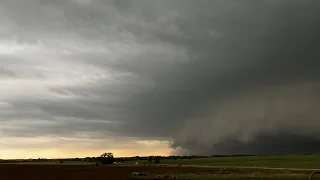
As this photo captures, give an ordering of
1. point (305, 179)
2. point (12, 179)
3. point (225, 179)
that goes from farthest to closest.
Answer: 1. point (12, 179)
2. point (225, 179)
3. point (305, 179)

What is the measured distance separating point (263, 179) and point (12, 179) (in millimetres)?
52052

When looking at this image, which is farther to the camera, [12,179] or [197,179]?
[12,179]

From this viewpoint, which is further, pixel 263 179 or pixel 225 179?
pixel 225 179

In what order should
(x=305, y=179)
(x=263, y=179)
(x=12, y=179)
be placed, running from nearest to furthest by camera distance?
(x=305, y=179) → (x=263, y=179) → (x=12, y=179)

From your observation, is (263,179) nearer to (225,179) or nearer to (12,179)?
(225,179)

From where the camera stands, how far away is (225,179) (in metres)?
74.1

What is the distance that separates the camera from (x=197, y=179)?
255ft

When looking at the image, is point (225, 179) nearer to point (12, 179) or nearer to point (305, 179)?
point (305, 179)

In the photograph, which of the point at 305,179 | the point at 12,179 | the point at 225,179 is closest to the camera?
the point at 305,179

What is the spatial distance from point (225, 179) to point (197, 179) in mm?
6018

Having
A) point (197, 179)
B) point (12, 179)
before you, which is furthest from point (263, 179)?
point (12, 179)

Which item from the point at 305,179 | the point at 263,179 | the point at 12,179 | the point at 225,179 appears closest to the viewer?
the point at 305,179

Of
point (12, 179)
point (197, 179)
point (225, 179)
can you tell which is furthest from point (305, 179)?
point (12, 179)

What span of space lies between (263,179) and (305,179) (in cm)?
1034
